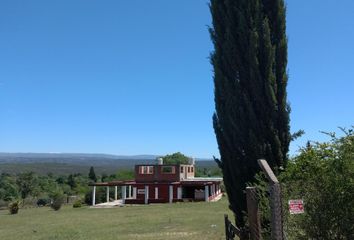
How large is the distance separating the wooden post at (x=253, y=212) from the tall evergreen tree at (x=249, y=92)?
330 centimetres

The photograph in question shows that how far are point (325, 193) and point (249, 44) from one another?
5105mm

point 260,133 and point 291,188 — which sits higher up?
point 260,133

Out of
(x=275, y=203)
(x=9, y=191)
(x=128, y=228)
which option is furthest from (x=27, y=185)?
(x=275, y=203)

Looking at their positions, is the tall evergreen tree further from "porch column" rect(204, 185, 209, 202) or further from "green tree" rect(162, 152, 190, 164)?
"green tree" rect(162, 152, 190, 164)

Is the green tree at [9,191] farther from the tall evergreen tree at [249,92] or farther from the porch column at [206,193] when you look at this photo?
the tall evergreen tree at [249,92]

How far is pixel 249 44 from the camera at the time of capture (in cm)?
1110

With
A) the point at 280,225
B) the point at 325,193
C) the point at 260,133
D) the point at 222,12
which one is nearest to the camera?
the point at 280,225

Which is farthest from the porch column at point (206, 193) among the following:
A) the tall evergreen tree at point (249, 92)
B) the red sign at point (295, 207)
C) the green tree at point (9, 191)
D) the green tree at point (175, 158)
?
the green tree at point (175, 158)

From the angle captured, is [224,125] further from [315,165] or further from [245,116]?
[315,165]

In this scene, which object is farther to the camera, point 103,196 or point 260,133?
point 103,196

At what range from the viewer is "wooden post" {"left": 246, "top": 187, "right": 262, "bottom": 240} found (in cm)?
726

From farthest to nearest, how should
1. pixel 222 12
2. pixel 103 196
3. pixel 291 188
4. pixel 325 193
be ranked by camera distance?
pixel 103 196 → pixel 222 12 → pixel 291 188 → pixel 325 193

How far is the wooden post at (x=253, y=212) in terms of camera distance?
726 cm

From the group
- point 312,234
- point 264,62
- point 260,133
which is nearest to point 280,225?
point 312,234
